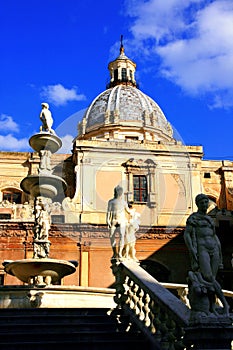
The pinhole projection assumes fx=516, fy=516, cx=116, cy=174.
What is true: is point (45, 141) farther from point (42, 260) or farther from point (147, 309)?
point (147, 309)

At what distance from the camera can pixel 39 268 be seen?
43.7 ft

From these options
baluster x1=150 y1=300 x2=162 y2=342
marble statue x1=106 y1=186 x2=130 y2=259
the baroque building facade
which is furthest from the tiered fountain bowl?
the baroque building facade

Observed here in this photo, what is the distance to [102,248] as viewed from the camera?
2895 cm

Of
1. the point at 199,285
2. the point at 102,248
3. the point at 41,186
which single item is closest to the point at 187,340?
the point at 199,285

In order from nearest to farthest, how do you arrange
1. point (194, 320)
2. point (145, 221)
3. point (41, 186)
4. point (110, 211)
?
point (194, 320) < point (110, 211) < point (41, 186) < point (145, 221)

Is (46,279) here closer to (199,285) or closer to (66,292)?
(66,292)

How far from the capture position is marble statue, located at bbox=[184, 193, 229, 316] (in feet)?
22.5

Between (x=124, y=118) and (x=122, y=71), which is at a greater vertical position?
(x=122, y=71)

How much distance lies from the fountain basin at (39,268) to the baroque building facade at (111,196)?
46.7ft

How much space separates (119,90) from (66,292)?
3516cm

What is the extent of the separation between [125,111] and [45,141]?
1067 inches

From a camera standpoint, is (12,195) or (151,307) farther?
(12,195)

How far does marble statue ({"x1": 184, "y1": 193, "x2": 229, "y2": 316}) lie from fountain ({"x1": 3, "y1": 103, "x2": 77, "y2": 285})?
20.0 ft

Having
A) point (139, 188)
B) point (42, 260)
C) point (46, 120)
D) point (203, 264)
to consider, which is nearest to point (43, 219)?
point (42, 260)
